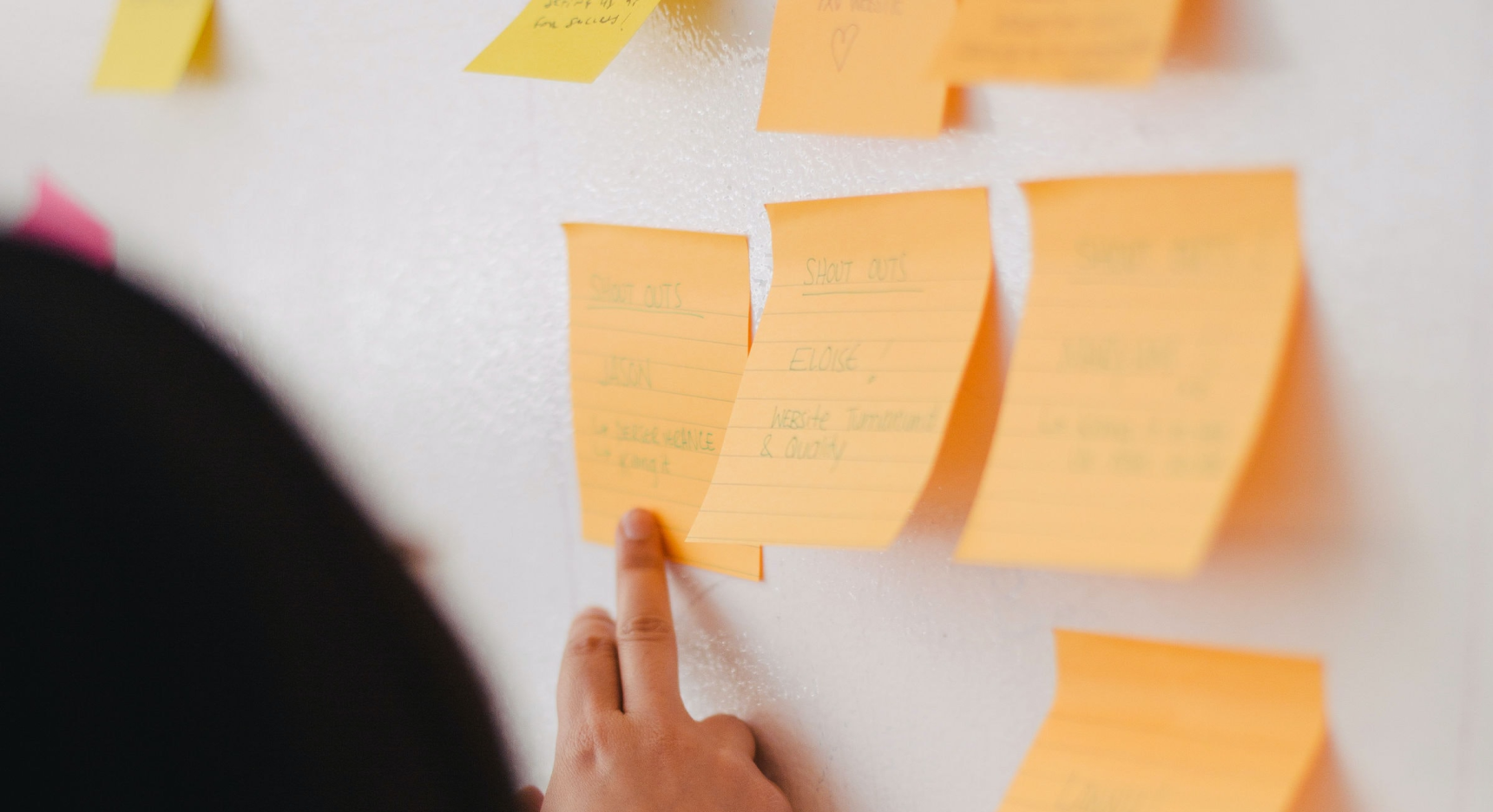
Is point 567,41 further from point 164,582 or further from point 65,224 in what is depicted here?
point 65,224

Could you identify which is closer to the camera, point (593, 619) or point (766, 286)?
point (766, 286)

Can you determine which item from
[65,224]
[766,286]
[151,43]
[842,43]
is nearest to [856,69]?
[842,43]

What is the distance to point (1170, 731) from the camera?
41cm

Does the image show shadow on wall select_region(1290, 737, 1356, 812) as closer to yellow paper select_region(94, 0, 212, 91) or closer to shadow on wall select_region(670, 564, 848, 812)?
shadow on wall select_region(670, 564, 848, 812)

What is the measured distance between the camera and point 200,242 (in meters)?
0.81

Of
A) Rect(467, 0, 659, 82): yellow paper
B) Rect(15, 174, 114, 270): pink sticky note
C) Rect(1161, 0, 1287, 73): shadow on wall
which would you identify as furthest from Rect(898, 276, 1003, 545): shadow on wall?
Rect(15, 174, 114, 270): pink sticky note

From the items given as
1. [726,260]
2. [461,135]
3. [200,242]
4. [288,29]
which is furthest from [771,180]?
[200,242]

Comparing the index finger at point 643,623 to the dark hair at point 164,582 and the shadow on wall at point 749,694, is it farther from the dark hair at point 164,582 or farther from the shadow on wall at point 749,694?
the dark hair at point 164,582

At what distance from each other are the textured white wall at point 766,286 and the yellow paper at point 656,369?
0.02 m

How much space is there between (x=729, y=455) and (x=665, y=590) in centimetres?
13

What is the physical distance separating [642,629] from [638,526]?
0.06 meters

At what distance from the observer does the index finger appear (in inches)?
22.5

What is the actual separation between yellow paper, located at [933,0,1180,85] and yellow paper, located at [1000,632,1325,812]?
8.6 inches

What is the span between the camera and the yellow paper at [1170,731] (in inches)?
15.2
